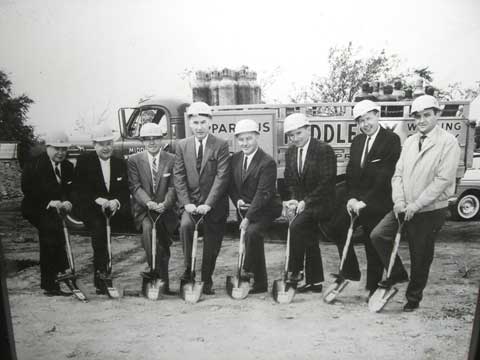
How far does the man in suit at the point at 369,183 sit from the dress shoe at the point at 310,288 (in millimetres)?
187

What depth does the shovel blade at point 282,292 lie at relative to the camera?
2.73 metres

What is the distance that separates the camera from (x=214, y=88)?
2.66 meters

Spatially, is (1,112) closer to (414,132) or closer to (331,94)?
(331,94)

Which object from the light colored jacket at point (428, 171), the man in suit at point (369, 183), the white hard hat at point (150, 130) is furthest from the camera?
the white hard hat at point (150, 130)

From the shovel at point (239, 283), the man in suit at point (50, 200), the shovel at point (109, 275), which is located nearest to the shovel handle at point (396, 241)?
the shovel at point (239, 283)

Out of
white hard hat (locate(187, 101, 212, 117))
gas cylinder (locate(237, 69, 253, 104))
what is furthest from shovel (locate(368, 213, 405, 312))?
white hard hat (locate(187, 101, 212, 117))

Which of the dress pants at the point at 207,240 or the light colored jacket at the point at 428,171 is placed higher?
the light colored jacket at the point at 428,171

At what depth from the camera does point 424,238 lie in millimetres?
2602

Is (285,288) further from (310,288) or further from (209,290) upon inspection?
(209,290)

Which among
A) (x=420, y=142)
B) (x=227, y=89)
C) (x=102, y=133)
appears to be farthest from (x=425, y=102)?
(x=102, y=133)

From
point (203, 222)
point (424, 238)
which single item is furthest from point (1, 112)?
point (424, 238)

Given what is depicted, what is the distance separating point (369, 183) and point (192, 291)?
1376 millimetres

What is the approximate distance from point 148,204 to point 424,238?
5.92ft

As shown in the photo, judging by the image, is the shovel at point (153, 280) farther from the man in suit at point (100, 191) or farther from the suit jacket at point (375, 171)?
the suit jacket at point (375, 171)
